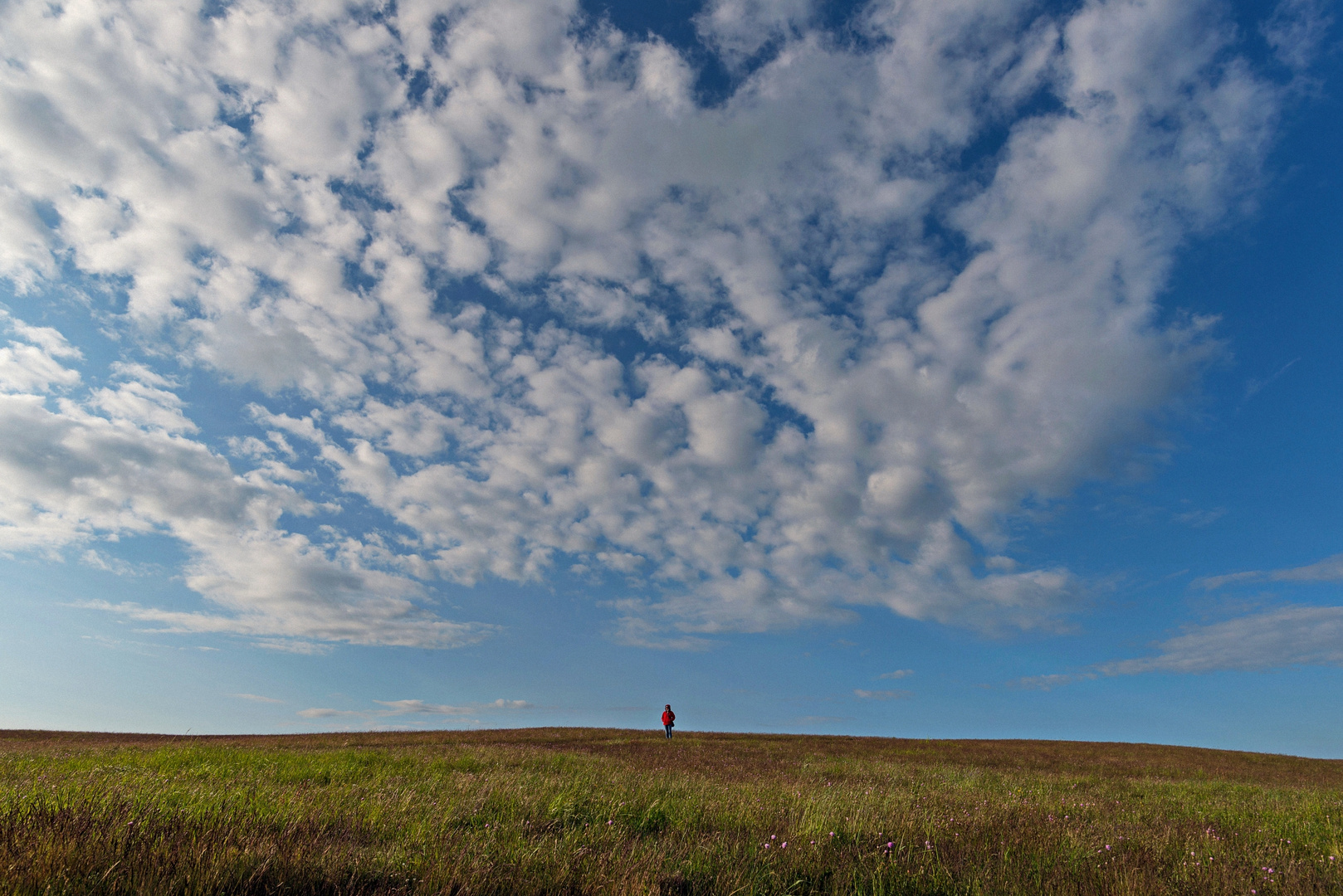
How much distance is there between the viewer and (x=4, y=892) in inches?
121

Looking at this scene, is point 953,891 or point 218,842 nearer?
point 218,842

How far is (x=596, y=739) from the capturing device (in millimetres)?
30703

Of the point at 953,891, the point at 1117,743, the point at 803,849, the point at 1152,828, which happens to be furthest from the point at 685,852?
the point at 1117,743

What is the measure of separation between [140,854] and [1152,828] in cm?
999

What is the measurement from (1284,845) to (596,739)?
28.1 metres

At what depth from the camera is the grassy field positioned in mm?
3773

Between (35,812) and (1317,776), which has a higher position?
(35,812)

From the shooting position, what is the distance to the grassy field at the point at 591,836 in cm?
377

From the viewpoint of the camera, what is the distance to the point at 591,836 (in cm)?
549

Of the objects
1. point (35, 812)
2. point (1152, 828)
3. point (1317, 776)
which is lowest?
point (1317, 776)

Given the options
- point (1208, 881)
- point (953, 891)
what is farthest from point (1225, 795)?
point (953, 891)

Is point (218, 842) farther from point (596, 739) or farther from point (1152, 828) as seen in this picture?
point (596, 739)

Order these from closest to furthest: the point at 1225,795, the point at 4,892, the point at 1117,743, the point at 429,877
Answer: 1. the point at 4,892
2. the point at 429,877
3. the point at 1225,795
4. the point at 1117,743

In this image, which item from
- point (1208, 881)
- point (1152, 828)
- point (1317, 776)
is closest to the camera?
point (1208, 881)
